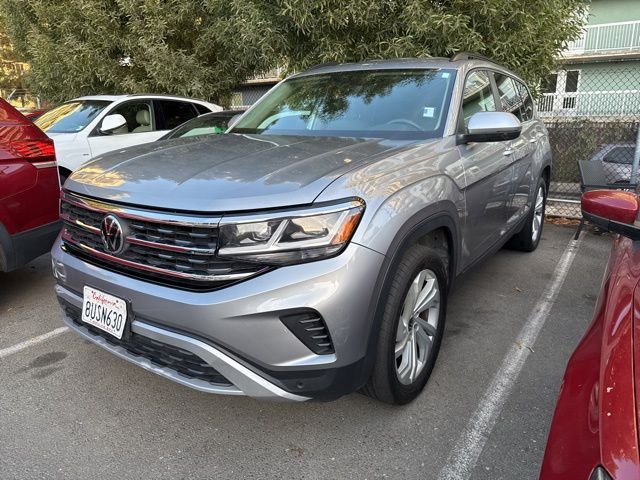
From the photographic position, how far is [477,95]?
139 inches

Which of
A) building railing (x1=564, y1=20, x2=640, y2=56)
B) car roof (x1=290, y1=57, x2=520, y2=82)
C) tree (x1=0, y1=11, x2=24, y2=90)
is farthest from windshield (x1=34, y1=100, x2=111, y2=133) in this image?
building railing (x1=564, y1=20, x2=640, y2=56)

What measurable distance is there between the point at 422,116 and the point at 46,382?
2720mm

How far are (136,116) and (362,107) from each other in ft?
16.3

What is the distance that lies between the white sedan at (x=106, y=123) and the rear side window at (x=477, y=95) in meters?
4.79

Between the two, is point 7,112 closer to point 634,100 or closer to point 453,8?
point 453,8

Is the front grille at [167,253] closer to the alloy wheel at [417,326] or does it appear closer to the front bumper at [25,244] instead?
the alloy wheel at [417,326]

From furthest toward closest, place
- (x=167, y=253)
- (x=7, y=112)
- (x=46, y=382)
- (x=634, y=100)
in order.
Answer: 1. (x=634, y=100)
2. (x=7, y=112)
3. (x=46, y=382)
4. (x=167, y=253)

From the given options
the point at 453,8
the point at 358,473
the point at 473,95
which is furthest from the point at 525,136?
the point at 358,473

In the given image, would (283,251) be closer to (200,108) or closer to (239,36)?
(239,36)

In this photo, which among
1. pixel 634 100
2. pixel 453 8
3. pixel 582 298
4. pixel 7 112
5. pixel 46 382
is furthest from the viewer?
pixel 634 100

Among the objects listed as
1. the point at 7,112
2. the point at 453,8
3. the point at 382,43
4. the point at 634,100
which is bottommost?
the point at 634,100

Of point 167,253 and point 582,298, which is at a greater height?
point 167,253

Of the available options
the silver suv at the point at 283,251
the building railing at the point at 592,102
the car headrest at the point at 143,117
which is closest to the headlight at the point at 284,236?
the silver suv at the point at 283,251

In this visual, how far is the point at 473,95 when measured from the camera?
343 centimetres
